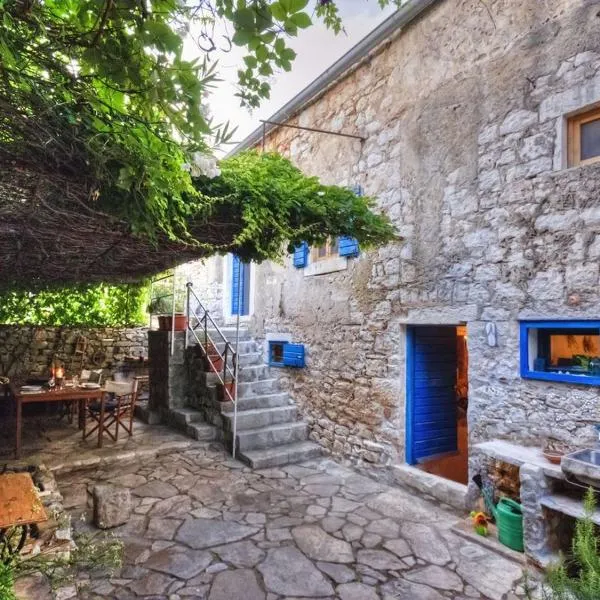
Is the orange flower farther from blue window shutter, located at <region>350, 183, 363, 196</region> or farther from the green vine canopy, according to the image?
blue window shutter, located at <region>350, 183, 363, 196</region>

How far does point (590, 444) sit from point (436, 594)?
161cm

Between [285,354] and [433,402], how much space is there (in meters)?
Result: 2.54

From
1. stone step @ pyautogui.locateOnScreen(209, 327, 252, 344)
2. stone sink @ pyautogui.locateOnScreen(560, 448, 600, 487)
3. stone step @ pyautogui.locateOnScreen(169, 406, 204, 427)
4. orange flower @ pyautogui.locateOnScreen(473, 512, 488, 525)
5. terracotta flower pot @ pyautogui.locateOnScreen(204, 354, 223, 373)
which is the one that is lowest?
orange flower @ pyautogui.locateOnScreen(473, 512, 488, 525)

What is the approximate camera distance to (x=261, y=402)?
257 inches

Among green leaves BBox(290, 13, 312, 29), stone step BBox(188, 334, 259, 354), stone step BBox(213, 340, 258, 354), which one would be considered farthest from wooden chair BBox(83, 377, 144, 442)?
green leaves BBox(290, 13, 312, 29)

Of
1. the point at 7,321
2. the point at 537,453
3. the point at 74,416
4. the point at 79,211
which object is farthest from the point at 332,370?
the point at 7,321

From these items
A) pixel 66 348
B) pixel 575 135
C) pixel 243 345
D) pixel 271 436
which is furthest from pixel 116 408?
pixel 575 135

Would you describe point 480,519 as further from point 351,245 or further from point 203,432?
point 203,432

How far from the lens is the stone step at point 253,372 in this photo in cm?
694

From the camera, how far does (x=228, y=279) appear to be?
9719 mm

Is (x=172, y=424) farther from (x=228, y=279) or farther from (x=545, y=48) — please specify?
(x=545, y=48)

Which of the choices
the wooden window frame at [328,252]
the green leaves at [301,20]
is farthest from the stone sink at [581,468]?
the wooden window frame at [328,252]

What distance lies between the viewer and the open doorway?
487cm

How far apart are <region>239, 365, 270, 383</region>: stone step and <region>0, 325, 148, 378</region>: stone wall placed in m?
3.71
